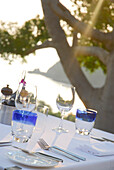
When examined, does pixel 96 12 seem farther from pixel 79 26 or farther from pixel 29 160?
pixel 29 160

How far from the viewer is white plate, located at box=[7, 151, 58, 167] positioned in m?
1.25

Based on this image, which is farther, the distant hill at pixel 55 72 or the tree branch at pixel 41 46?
the distant hill at pixel 55 72

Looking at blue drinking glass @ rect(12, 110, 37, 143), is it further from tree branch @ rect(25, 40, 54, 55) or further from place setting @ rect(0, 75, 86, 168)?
tree branch @ rect(25, 40, 54, 55)

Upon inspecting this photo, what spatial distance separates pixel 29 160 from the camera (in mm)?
1286

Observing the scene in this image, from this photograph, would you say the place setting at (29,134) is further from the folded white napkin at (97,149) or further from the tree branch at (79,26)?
the tree branch at (79,26)

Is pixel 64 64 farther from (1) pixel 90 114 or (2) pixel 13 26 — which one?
(1) pixel 90 114

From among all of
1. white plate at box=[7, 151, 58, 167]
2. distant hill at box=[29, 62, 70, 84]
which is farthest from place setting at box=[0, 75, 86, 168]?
distant hill at box=[29, 62, 70, 84]

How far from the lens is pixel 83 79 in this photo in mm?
5188

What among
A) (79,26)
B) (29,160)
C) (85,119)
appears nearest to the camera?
(29,160)

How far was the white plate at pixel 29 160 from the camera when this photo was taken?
1.25 meters

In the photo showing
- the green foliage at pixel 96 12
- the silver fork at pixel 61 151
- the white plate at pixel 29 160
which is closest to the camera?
the white plate at pixel 29 160

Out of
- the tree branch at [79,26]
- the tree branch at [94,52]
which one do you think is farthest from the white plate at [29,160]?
the tree branch at [94,52]

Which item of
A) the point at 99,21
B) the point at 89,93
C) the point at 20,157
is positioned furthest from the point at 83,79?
the point at 20,157

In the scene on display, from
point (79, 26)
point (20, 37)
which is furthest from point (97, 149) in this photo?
point (20, 37)
